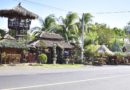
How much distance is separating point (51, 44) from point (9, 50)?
9052 millimetres

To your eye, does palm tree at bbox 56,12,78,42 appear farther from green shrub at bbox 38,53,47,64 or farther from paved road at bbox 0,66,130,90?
paved road at bbox 0,66,130,90

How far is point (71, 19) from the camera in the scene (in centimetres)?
6038

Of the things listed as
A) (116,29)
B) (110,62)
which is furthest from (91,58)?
(116,29)

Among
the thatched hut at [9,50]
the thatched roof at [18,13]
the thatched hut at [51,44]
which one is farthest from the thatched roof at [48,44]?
the thatched hut at [9,50]

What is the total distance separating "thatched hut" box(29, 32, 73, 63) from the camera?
48.0 meters

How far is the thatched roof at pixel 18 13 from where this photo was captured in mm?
44344

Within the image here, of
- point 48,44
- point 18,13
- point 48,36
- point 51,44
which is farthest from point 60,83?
point 48,36

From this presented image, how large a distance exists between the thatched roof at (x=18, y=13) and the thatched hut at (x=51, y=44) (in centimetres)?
406

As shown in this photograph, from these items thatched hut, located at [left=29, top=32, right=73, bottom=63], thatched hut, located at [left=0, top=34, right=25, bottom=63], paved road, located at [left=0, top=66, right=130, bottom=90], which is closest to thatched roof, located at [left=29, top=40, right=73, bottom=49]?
thatched hut, located at [left=29, top=32, right=73, bottom=63]

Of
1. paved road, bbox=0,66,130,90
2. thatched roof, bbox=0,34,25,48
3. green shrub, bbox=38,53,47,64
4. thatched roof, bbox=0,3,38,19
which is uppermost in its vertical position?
thatched roof, bbox=0,3,38,19

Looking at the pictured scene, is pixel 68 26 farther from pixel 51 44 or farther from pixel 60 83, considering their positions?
pixel 60 83

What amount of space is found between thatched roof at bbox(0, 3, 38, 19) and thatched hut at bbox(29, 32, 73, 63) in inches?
160

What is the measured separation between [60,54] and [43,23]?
1431 centimetres

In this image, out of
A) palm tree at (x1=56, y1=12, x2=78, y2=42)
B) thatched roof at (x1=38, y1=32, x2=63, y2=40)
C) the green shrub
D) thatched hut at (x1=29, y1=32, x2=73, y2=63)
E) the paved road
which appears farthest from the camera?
palm tree at (x1=56, y1=12, x2=78, y2=42)
